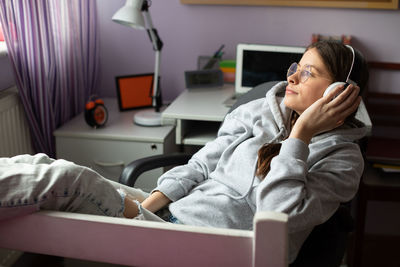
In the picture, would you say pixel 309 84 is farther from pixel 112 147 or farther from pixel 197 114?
pixel 112 147

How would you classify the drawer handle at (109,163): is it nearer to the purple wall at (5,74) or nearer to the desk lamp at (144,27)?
the desk lamp at (144,27)

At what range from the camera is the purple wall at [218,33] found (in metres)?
2.48

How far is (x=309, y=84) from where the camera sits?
1.32 meters

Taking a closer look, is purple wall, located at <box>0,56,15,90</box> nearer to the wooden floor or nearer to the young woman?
the young woman

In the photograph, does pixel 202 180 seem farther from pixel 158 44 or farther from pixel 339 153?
pixel 158 44

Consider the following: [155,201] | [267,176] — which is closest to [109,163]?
[155,201]

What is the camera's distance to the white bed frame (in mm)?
862

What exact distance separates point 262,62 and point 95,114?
30.4 inches

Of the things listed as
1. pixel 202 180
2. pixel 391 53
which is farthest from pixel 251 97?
pixel 391 53

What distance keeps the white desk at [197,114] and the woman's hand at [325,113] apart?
841 mm

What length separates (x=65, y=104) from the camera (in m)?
2.29

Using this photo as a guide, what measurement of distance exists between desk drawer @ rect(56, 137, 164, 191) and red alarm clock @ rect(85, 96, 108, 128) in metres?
0.09

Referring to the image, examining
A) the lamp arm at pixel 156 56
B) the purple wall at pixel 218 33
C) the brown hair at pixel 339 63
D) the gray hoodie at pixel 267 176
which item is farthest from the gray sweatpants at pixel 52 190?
the purple wall at pixel 218 33

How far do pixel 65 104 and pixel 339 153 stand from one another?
139 centimetres
